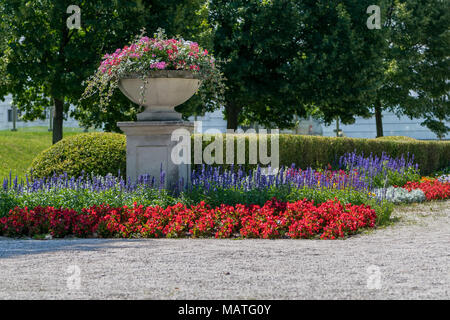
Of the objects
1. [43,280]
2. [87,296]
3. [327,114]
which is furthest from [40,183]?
[327,114]

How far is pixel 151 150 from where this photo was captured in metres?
8.71

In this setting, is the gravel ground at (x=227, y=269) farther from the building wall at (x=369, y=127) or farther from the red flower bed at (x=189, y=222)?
the building wall at (x=369, y=127)

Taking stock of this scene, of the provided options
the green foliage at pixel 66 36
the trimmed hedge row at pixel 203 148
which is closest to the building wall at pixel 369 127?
the green foliage at pixel 66 36

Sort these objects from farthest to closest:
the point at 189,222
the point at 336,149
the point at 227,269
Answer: the point at 336,149 < the point at 189,222 < the point at 227,269

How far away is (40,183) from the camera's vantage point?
884 cm

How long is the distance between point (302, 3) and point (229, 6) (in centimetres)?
280

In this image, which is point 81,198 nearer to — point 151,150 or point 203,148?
point 151,150

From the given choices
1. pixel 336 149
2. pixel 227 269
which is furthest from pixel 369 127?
pixel 227 269

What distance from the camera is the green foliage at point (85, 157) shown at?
979 cm

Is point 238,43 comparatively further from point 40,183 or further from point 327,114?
point 40,183

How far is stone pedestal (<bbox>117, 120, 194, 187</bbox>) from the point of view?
8578mm

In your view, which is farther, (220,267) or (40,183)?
(40,183)

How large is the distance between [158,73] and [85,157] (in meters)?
2.44

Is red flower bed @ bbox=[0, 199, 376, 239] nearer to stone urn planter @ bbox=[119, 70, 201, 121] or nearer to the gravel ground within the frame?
the gravel ground
